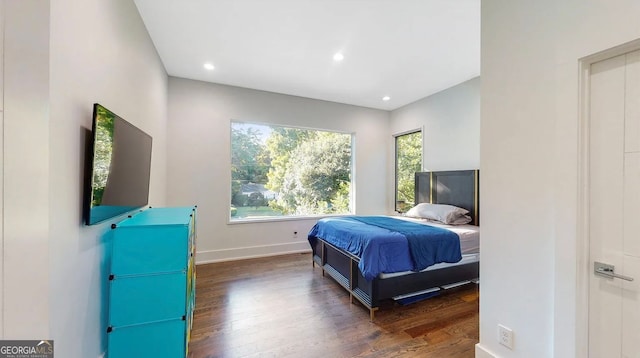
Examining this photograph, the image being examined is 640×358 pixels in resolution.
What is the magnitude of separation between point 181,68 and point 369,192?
4046mm

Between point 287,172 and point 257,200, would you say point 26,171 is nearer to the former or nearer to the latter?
point 257,200

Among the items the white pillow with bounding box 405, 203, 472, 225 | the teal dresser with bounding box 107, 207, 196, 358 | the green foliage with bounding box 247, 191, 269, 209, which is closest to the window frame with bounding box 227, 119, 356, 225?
the green foliage with bounding box 247, 191, 269, 209

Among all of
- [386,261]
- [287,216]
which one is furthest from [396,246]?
[287,216]

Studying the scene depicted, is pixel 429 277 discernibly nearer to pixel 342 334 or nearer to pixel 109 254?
pixel 342 334

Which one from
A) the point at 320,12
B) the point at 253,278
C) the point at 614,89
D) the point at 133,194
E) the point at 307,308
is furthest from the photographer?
the point at 253,278

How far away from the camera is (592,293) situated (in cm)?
118

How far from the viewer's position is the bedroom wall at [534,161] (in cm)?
119

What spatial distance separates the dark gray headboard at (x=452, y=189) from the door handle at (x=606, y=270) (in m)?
2.39

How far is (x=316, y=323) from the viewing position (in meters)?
2.18

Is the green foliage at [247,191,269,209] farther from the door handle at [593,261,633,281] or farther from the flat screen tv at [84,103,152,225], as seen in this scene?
the door handle at [593,261,633,281]

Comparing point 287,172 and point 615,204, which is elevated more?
point 287,172

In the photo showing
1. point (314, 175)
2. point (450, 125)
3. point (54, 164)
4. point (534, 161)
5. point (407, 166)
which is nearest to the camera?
point (54, 164)

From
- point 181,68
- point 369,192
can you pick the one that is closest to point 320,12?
point 181,68

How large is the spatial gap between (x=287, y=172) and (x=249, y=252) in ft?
5.28
